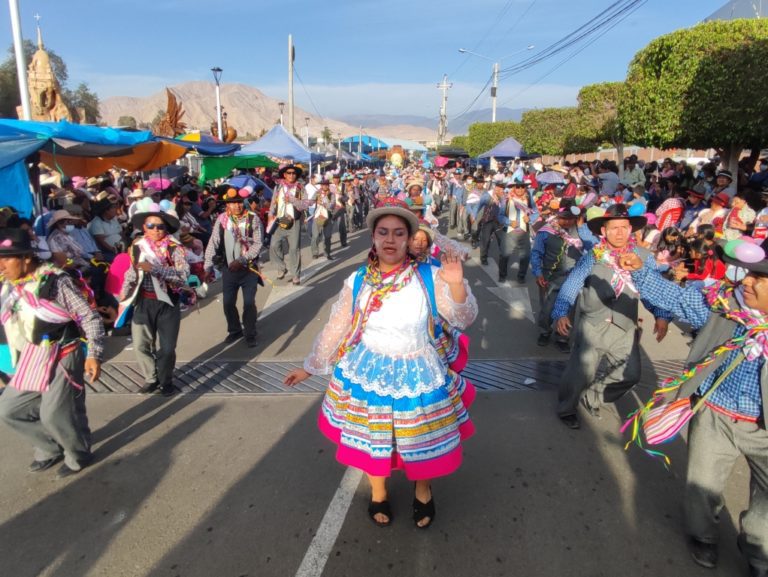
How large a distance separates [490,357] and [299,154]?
12981 millimetres

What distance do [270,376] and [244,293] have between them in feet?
4.32

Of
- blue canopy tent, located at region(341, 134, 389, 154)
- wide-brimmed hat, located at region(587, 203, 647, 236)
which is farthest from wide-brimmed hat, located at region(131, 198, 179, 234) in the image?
blue canopy tent, located at region(341, 134, 389, 154)

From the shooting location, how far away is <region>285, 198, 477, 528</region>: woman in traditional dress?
2801mm

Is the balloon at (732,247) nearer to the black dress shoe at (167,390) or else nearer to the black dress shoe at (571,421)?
the black dress shoe at (571,421)

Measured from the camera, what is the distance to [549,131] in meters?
29.2

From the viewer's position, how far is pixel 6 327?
3457mm

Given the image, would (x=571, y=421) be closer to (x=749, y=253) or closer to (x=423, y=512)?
(x=423, y=512)

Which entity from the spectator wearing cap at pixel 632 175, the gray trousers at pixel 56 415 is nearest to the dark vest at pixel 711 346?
the gray trousers at pixel 56 415

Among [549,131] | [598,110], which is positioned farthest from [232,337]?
[549,131]

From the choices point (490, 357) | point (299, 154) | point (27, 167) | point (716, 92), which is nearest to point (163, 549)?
point (490, 357)

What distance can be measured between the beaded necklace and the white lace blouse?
3 centimetres

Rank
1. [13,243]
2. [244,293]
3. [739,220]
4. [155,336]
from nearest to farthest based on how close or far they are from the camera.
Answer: [13,243], [155,336], [244,293], [739,220]

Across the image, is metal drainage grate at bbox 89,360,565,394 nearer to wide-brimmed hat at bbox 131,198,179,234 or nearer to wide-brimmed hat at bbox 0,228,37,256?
wide-brimmed hat at bbox 131,198,179,234

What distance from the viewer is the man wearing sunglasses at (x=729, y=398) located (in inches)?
98.2
